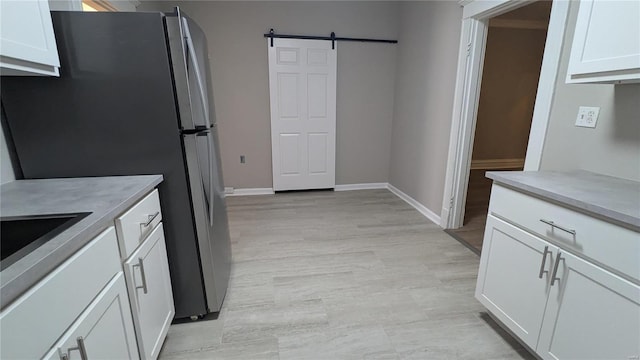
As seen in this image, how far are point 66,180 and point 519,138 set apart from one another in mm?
6557

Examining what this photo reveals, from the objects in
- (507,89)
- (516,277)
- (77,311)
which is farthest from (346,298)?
(507,89)

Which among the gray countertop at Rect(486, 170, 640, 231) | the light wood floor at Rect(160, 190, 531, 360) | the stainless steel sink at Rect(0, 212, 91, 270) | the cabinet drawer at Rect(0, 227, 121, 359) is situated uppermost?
the gray countertop at Rect(486, 170, 640, 231)

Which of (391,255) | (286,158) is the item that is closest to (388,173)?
(286,158)

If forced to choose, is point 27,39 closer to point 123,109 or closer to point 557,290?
point 123,109

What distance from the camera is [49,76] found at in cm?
131

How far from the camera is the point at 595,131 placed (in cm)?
158

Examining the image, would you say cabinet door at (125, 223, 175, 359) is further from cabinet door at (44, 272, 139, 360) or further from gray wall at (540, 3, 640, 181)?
gray wall at (540, 3, 640, 181)

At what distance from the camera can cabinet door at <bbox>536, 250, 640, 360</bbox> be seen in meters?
1.01

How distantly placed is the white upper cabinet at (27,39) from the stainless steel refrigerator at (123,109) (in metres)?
0.09

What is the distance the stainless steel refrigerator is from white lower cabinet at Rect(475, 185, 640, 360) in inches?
64.0

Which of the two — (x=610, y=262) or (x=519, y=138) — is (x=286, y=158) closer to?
(x=610, y=262)

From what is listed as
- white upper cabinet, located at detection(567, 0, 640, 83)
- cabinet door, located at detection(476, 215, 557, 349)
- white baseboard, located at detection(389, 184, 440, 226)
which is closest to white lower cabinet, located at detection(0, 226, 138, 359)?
cabinet door, located at detection(476, 215, 557, 349)

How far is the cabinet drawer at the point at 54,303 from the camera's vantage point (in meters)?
0.66

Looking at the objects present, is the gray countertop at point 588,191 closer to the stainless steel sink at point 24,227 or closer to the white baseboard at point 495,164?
the stainless steel sink at point 24,227
